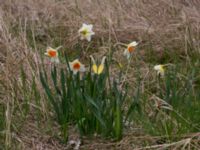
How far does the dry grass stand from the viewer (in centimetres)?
404

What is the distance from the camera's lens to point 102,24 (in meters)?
4.58

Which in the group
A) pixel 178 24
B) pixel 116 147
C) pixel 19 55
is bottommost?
pixel 116 147

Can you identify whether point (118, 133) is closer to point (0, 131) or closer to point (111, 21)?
point (0, 131)

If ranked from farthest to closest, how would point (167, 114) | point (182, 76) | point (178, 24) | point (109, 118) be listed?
point (178, 24), point (182, 76), point (167, 114), point (109, 118)

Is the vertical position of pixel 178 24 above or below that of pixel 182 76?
above

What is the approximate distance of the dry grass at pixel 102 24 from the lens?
13.3ft

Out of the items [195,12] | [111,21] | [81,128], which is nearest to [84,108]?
[81,128]

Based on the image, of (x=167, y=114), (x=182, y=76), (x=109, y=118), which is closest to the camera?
(x=109, y=118)

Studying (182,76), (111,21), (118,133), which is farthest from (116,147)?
(111,21)

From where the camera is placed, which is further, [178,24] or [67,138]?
[178,24]

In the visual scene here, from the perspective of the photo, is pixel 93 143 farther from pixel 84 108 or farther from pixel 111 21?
pixel 111 21

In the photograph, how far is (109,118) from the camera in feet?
8.63

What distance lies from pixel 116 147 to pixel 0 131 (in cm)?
62

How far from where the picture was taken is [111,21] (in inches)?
178
